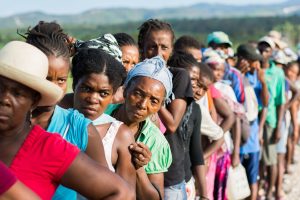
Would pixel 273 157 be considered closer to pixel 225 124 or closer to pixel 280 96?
pixel 280 96

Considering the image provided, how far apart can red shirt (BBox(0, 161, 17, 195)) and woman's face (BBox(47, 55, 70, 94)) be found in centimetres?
109

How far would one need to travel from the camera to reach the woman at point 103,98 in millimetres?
3365

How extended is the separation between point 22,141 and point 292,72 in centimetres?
914

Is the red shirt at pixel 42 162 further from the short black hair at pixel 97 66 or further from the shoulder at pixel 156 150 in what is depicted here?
the shoulder at pixel 156 150

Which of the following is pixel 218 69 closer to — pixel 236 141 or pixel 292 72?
pixel 236 141

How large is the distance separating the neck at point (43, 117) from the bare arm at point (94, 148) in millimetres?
182

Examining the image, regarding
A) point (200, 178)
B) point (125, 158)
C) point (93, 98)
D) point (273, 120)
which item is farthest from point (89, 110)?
point (273, 120)

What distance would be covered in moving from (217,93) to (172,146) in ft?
5.96

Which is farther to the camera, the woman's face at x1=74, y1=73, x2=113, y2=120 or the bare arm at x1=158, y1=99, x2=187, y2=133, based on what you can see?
the bare arm at x1=158, y1=99, x2=187, y2=133

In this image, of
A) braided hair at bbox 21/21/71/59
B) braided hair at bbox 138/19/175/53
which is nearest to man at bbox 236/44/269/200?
braided hair at bbox 138/19/175/53

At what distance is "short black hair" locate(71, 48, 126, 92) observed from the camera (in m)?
3.54

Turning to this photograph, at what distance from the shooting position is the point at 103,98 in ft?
11.6

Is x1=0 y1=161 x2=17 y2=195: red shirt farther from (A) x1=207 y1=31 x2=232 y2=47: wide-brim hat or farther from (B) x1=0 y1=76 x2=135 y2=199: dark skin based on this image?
(A) x1=207 y1=31 x2=232 y2=47: wide-brim hat

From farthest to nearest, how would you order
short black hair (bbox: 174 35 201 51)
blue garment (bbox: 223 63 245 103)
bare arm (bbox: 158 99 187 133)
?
blue garment (bbox: 223 63 245 103) < short black hair (bbox: 174 35 201 51) < bare arm (bbox: 158 99 187 133)
